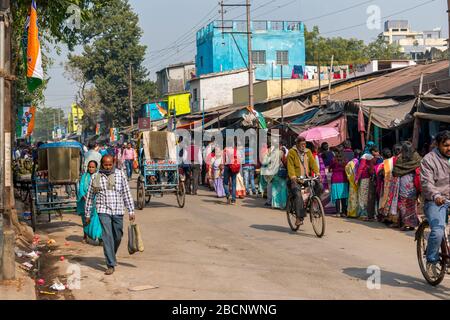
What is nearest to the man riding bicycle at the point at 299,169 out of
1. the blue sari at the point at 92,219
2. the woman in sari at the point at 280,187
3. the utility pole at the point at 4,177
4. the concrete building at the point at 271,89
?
the blue sari at the point at 92,219

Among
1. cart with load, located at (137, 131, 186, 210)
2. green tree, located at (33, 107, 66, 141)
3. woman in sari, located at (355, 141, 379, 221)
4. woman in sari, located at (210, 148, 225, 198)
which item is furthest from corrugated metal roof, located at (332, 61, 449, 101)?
green tree, located at (33, 107, 66, 141)

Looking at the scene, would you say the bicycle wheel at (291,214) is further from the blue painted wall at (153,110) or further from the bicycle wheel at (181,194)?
the blue painted wall at (153,110)

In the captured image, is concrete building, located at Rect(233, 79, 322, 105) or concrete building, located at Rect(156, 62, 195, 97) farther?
concrete building, located at Rect(156, 62, 195, 97)

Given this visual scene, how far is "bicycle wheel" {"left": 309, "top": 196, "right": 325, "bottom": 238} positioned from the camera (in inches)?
437

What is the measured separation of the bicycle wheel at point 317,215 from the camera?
1110cm

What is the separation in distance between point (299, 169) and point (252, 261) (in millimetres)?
2997

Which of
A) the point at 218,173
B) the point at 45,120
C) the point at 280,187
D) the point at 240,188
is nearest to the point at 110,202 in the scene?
the point at 280,187

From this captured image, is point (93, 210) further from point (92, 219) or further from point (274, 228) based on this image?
point (274, 228)

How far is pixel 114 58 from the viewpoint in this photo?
191ft

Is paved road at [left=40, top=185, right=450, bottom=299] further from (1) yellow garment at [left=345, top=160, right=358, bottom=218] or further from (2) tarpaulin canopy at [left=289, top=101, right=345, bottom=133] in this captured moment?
(2) tarpaulin canopy at [left=289, top=101, right=345, bottom=133]

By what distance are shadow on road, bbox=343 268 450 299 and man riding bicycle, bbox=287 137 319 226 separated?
10.3 ft

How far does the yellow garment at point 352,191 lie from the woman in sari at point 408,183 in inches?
81.4

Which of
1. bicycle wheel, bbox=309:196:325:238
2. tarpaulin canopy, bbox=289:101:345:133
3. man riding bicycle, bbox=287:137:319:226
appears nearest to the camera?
bicycle wheel, bbox=309:196:325:238
